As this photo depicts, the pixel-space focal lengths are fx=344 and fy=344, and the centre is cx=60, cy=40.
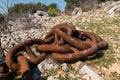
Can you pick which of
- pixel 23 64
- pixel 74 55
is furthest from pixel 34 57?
pixel 74 55

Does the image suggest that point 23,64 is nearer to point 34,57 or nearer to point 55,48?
point 34,57

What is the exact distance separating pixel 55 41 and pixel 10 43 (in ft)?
6.18

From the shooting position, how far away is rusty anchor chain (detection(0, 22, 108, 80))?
6.45 metres

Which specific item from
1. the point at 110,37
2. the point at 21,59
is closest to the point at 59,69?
the point at 21,59

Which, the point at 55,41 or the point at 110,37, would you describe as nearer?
the point at 55,41

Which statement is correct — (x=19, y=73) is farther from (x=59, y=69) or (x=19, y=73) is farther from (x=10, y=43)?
(x=10, y=43)

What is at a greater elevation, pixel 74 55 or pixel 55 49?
pixel 55 49

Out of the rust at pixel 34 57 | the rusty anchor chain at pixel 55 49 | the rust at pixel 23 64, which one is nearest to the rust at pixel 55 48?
the rusty anchor chain at pixel 55 49

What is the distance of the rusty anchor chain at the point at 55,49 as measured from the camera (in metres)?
6.45

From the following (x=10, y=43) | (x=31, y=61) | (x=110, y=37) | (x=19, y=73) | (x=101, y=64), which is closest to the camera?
(x=19, y=73)

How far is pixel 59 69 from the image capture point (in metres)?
7.00

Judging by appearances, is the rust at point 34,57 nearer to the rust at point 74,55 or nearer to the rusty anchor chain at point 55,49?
the rusty anchor chain at point 55,49

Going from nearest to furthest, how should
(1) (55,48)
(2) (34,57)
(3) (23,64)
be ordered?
1. (3) (23,64)
2. (2) (34,57)
3. (1) (55,48)

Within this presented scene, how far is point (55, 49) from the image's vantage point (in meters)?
7.21
